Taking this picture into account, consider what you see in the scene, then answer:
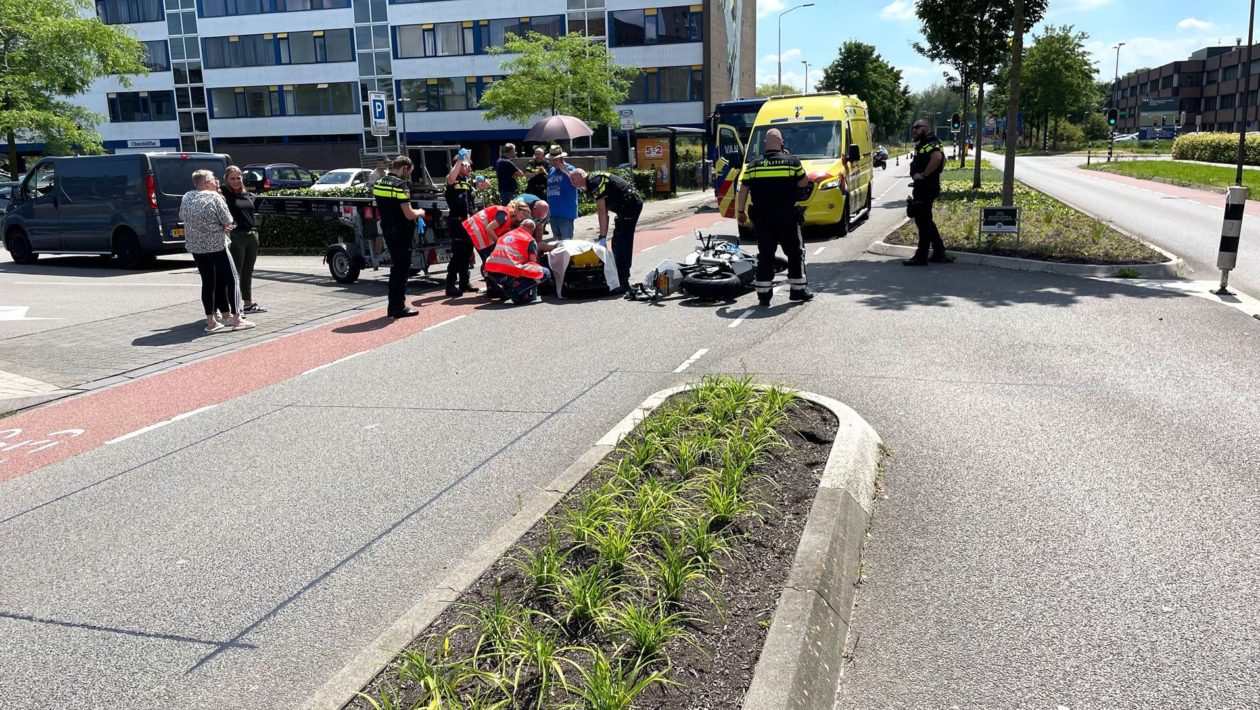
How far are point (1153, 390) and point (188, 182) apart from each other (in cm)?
1599

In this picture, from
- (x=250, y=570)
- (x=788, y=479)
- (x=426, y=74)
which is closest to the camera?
(x=250, y=570)

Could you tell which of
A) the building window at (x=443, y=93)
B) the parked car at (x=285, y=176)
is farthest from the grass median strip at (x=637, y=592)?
the building window at (x=443, y=93)

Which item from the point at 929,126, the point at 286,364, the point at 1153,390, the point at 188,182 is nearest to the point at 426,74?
the point at 188,182

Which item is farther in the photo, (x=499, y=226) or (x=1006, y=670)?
(x=499, y=226)

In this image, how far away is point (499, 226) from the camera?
40.7ft

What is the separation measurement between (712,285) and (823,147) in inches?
326

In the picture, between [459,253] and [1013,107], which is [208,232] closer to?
[459,253]

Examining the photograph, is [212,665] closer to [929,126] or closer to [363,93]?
[929,126]

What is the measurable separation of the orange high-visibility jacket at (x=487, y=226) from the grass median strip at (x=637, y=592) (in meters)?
7.62

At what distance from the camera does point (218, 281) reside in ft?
35.9

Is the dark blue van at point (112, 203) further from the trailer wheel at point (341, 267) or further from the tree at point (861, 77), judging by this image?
the tree at point (861, 77)

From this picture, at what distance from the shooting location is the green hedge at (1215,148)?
143ft

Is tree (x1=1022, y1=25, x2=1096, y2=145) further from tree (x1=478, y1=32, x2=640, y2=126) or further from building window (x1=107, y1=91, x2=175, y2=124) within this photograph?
building window (x1=107, y1=91, x2=175, y2=124)

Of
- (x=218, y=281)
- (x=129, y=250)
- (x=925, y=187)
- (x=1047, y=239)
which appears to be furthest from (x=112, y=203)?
(x=1047, y=239)
